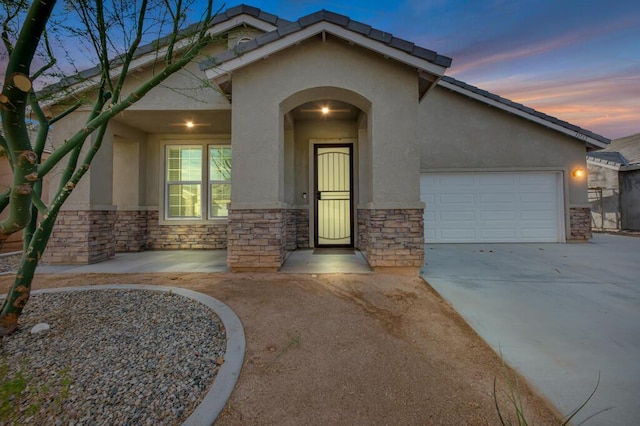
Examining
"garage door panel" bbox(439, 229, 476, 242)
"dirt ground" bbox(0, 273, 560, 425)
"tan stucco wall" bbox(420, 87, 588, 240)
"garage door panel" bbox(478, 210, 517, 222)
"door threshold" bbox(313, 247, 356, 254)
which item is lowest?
"dirt ground" bbox(0, 273, 560, 425)

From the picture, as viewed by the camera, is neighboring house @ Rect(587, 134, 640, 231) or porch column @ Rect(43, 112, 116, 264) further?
neighboring house @ Rect(587, 134, 640, 231)

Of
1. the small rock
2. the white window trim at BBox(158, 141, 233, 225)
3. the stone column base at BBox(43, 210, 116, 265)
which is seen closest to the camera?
the small rock

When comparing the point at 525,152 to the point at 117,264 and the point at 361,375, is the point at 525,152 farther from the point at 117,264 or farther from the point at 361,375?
the point at 117,264

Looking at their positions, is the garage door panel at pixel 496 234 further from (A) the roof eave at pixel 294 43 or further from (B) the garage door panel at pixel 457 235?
(A) the roof eave at pixel 294 43

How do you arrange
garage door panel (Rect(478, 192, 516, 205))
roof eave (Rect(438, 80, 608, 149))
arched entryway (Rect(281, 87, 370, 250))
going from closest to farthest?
arched entryway (Rect(281, 87, 370, 250)) < roof eave (Rect(438, 80, 608, 149)) < garage door panel (Rect(478, 192, 516, 205))

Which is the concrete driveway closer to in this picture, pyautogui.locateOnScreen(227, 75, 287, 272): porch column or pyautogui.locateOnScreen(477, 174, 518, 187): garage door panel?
pyautogui.locateOnScreen(227, 75, 287, 272): porch column

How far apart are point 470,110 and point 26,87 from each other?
9.52m

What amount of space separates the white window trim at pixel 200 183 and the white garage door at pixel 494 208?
6.27 metres

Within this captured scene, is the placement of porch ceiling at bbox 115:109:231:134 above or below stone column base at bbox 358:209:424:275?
above

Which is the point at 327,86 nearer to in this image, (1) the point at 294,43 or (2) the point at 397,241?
(1) the point at 294,43

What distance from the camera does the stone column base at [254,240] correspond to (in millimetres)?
4535

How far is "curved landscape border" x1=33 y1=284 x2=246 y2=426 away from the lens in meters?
1.48

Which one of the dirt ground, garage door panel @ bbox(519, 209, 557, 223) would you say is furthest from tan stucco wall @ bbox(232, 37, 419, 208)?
garage door panel @ bbox(519, 209, 557, 223)

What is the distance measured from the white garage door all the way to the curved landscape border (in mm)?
6721
